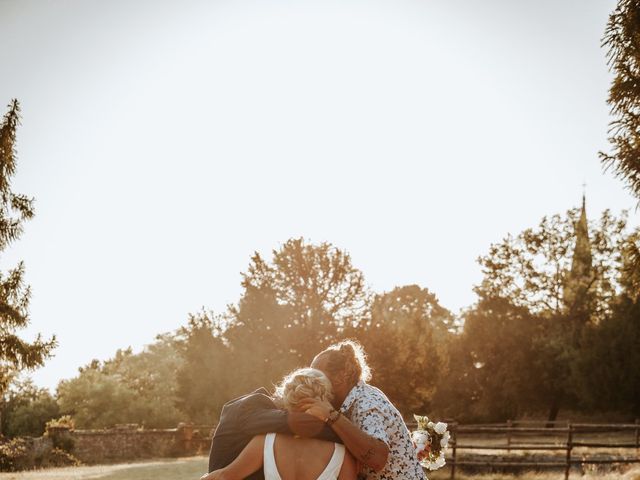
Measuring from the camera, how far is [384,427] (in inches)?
182

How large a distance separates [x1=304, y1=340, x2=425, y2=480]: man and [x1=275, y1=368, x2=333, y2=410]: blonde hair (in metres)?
0.08

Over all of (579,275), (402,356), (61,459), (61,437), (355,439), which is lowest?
(61,459)

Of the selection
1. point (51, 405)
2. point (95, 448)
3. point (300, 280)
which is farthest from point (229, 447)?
point (51, 405)

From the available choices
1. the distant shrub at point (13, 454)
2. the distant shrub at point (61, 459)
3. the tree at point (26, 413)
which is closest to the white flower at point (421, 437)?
the distant shrub at point (13, 454)

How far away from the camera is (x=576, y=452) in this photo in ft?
80.3

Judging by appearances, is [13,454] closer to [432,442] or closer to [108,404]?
[108,404]

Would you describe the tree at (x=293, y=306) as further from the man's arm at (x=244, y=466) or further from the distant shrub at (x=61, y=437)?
the man's arm at (x=244, y=466)

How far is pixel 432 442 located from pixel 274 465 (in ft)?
12.2

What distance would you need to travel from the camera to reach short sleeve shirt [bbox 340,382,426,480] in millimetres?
4590

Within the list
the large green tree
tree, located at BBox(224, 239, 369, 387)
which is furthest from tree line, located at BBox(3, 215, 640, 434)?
the large green tree

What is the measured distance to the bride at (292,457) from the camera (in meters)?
4.13

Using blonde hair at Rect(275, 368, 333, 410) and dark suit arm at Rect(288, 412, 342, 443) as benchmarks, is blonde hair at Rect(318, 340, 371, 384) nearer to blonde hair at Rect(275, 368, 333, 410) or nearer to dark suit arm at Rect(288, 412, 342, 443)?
blonde hair at Rect(275, 368, 333, 410)

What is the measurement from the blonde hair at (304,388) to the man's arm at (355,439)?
68 millimetres

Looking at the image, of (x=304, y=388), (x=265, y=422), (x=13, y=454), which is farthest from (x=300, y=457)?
(x=13, y=454)
